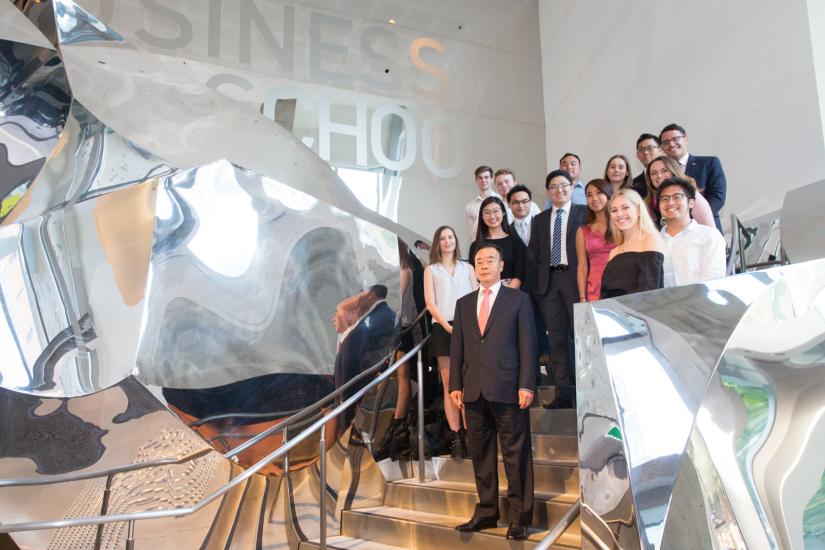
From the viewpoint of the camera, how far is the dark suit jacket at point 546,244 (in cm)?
416

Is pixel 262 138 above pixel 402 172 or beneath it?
beneath

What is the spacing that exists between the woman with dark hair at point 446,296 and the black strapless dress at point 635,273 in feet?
4.04

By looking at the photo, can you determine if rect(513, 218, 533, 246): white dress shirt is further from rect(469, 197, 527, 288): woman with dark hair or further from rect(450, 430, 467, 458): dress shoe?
rect(450, 430, 467, 458): dress shoe

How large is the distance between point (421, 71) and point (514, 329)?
17.0 feet

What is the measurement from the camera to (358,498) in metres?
4.05

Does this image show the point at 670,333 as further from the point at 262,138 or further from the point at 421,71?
the point at 421,71

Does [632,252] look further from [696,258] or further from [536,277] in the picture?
[536,277]

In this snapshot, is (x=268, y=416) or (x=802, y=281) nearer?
(x=802, y=281)

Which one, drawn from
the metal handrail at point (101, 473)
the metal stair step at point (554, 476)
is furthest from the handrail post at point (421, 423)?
the metal handrail at point (101, 473)

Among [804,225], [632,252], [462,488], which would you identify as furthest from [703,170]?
[462,488]

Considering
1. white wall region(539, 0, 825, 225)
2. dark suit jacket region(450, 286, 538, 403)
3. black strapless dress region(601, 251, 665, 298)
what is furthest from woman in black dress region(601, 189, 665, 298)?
white wall region(539, 0, 825, 225)

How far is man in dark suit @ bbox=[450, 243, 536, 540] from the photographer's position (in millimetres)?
3082

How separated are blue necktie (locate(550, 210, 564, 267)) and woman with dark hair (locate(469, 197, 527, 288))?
0.30 meters

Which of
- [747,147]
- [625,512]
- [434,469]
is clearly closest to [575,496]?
[434,469]
